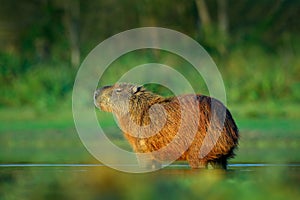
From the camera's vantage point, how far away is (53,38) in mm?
17875

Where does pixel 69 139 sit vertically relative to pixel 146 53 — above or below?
below

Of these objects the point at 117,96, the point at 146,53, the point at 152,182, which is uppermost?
the point at 146,53

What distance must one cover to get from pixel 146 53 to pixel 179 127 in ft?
24.6

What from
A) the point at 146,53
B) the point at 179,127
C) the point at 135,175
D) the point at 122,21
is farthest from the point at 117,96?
the point at 122,21

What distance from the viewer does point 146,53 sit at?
15734mm

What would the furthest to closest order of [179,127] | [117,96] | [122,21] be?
1. [122,21]
2. [117,96]
3. [179,127]

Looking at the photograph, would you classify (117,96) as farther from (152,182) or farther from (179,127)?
(152,182)

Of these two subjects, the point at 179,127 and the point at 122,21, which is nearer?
the point at 179,127

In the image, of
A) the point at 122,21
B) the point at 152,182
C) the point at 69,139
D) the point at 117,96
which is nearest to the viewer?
the point at 152,182

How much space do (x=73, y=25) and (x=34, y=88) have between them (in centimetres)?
386

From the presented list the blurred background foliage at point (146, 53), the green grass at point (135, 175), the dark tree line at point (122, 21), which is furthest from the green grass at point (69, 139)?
the dark tree line at point (122, 21)

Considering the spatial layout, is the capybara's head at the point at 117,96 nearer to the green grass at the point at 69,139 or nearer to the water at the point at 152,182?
the water at the point at 152,182

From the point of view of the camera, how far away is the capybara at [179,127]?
26.9 feet

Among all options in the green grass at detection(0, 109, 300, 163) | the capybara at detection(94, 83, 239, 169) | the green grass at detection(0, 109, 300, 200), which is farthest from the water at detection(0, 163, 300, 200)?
the green grass at detection(0, 109, 300, 163)
